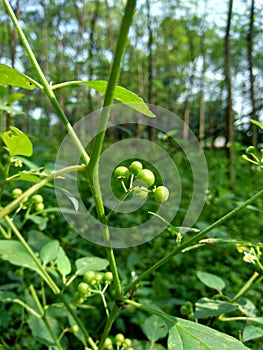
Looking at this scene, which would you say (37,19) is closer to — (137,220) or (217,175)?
(217,175)

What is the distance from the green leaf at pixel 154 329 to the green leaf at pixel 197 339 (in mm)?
506

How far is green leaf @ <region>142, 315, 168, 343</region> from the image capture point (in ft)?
3.36

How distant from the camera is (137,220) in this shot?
2.45 m

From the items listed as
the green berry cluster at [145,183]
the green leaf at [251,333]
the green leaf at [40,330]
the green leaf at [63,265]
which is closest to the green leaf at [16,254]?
the green leaf at [63,265]

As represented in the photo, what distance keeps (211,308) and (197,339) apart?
266 millimetres

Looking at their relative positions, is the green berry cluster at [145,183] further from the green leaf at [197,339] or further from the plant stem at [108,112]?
the green leaf at [197,339]

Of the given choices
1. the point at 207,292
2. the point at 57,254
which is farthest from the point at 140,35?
the point at 57,254

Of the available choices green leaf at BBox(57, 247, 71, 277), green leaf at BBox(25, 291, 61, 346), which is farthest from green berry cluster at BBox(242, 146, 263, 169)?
green leaf at BBox(25, 291, 61, 346)

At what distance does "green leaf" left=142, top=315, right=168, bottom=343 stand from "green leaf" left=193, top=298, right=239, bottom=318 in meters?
0.29

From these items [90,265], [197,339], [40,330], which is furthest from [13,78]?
[40,330]

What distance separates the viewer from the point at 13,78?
1.77 ft

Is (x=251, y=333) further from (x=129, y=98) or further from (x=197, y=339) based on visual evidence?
(x=129, y=98)

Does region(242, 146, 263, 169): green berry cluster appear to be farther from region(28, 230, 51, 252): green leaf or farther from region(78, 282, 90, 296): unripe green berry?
region(28, 230, 51, 252): green leaf

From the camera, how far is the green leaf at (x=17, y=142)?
63cm
